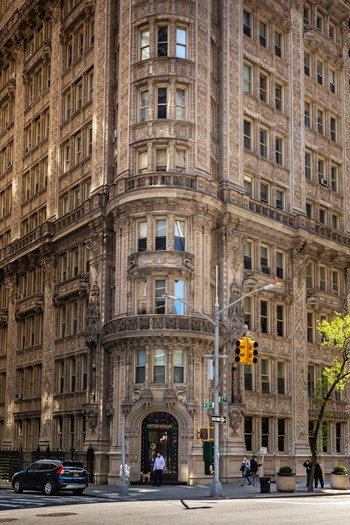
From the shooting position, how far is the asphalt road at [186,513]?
73.2 feet

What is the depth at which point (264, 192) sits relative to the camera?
185ft

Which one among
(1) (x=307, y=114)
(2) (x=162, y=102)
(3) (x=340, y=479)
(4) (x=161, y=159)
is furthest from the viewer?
(1) (x=307, y=114)

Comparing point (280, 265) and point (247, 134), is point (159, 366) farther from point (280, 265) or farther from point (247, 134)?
point (247, 134)

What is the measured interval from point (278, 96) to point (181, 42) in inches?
436

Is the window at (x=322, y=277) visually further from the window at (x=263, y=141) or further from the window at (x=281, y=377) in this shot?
the window at (x=263, y=141)

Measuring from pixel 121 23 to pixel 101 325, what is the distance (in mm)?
19806

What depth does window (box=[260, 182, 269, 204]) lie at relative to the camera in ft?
184

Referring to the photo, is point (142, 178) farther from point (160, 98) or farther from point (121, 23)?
point (121, 23)

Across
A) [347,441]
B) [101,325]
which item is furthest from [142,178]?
[347,441]

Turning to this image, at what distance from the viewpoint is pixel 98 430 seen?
4875cm

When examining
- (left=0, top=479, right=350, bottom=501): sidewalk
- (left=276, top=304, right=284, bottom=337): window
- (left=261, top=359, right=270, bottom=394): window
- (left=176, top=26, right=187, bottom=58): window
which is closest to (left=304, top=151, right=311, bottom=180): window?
(left=276, top=304, right=284, bottom=337): window

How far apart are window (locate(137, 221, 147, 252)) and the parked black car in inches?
591

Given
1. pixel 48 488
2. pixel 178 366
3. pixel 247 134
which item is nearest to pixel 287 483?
pixel 178 366

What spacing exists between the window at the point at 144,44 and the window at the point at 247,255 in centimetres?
1368
